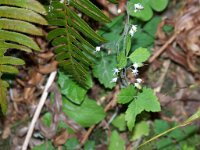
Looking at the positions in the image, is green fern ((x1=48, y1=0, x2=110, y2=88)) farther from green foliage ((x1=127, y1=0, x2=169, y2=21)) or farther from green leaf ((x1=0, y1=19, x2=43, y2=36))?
green foliage ((x1=127, y1=0, x2=169, y2=21))

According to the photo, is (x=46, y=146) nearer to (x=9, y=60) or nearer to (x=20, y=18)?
(x=9, y=60)

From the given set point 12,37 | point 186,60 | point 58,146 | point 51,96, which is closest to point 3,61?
point 12,37

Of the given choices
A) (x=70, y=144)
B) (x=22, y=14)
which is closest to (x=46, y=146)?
(x=70, y=144)

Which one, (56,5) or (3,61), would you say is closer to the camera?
(56,5)

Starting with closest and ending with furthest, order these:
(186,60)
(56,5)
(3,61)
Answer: (56,5)
(3,61)
(186,60)

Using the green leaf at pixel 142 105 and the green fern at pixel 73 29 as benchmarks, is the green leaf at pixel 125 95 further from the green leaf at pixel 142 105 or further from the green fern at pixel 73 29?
the green fern at pixel 73 29

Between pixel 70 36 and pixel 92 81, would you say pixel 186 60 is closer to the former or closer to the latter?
pixel 92 81

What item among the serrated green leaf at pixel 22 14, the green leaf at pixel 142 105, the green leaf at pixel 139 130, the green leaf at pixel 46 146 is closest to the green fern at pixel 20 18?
the serrated green leaf at pixel 22 14
